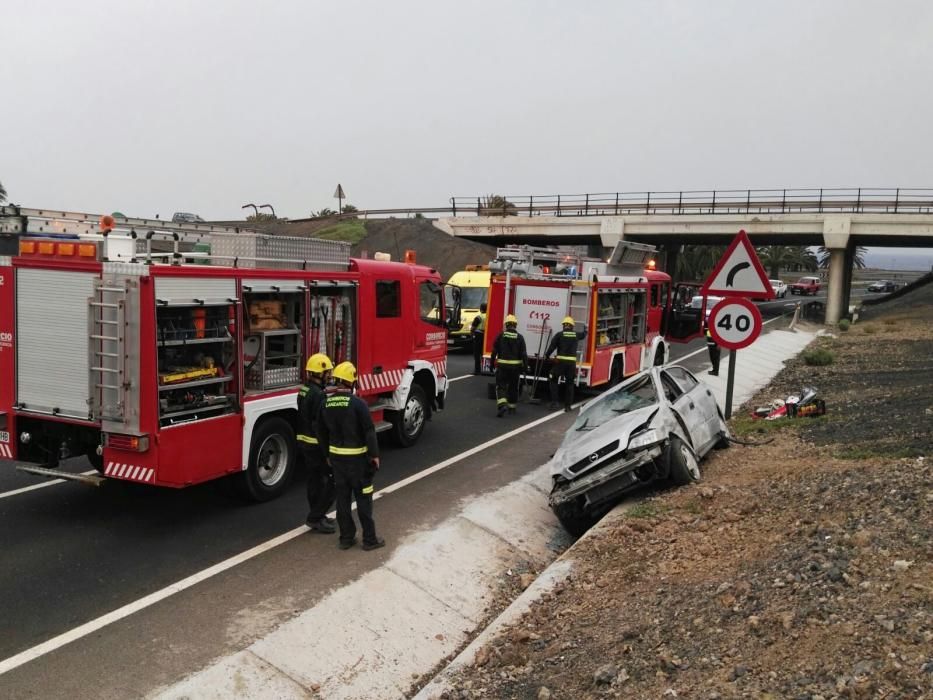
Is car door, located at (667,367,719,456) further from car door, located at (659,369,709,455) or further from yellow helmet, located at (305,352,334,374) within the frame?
yellow helmet, located at (305,352,334,374)

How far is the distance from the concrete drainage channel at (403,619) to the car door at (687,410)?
176cm

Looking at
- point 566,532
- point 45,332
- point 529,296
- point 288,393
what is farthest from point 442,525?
point 529,296

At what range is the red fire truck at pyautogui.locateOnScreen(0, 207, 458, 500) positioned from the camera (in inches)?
267

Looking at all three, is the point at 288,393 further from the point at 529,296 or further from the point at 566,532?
the point at 529,296

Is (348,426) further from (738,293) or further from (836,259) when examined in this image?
(836,259)

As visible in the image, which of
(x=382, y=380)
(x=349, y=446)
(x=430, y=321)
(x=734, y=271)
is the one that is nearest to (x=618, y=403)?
(x=734, y=271)

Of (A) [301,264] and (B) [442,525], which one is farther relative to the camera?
(A) [301,264]

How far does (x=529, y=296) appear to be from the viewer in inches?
599

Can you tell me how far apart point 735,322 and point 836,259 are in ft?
105

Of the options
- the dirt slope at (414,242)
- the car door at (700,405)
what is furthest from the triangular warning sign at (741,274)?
the dirt slope at (414,242)

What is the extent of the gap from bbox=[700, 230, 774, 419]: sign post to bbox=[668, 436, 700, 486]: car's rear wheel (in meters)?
1.59

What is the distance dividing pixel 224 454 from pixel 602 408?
13.1 feet

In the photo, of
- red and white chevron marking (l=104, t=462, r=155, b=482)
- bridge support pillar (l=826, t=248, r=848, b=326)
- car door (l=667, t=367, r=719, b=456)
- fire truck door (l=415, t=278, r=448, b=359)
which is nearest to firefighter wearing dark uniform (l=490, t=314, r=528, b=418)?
fire truck door (l=415, t=278, r=448, b=359)

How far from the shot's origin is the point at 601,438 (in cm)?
791
